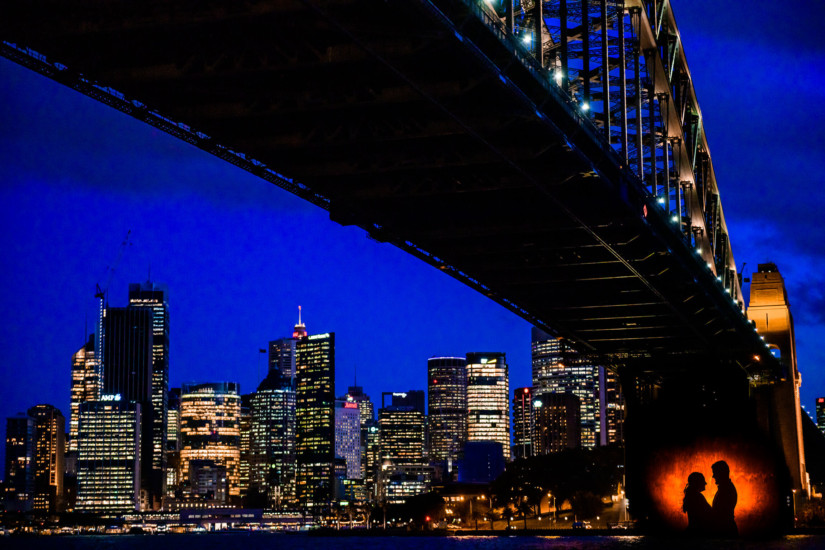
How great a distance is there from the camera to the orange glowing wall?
61.6 meters

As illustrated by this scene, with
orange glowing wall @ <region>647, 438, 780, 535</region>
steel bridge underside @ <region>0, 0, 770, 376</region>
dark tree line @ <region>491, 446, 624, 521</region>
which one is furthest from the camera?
dark tree line @ <region>491, 446, 624, 521</region>

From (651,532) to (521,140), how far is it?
35.9 metres

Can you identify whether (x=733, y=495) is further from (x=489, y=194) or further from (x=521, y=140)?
(x=521, y=140)

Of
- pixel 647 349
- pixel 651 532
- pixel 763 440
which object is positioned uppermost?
pixel 647 349

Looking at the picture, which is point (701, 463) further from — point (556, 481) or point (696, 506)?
point (556, 481)

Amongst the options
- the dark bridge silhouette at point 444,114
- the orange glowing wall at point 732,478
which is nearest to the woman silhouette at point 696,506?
the orange glowing wall at point 732,478

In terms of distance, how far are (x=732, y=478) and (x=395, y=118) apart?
36.0 metres

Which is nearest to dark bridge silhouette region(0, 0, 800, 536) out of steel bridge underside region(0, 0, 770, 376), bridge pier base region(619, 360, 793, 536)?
steel bridge underside region(0, 0, 770, 376)

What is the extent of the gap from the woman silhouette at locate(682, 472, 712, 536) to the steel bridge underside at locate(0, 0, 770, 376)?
1386 centimetres

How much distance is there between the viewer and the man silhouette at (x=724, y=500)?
6044 cm

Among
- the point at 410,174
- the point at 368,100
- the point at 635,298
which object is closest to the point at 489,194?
the point at 410,174

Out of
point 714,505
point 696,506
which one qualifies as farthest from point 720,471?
point 696,506

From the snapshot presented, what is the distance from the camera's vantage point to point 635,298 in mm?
57281

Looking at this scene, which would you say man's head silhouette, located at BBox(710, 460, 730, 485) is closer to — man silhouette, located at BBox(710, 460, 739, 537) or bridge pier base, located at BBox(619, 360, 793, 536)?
man silhouette, located at BBox(710, 460, 739, 537)
